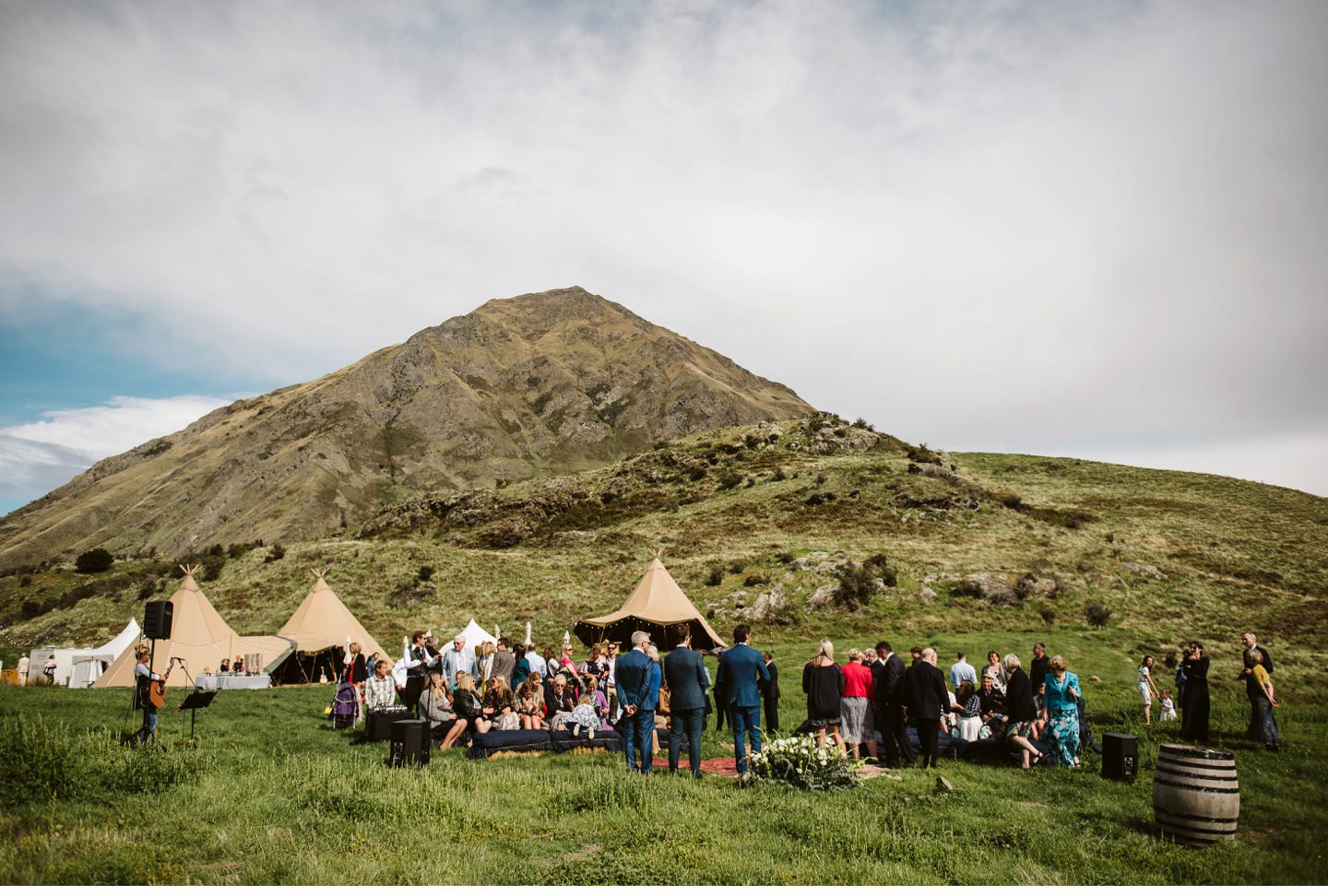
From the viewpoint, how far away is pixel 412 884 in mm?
5500

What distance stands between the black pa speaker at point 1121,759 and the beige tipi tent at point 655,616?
18219 millimetres

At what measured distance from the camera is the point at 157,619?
481 inches

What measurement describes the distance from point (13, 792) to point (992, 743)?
1220 centimetres

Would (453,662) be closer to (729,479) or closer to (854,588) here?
(854,588)

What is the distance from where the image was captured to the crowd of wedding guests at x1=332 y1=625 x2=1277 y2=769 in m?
11.1

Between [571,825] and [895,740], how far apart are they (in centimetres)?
623

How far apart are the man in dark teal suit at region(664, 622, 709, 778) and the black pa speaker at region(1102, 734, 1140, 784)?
543 cm

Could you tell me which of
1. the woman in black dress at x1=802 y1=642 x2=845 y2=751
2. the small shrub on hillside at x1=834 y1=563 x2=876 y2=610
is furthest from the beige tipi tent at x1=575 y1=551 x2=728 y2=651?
the woman in black dress at x1=802 y1=642 x2=845 y2=751

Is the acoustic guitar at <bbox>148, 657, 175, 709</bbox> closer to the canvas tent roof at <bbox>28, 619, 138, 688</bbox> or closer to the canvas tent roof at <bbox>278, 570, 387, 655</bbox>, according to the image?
the canvas tent roof at <bbox>278, 570, 387, 655</bbox>

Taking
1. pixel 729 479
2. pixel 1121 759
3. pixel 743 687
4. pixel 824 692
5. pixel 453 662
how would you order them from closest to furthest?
pixel 1121 759
pixel 743 687
pixel 824 692
pixel 453 662
pixel 729 479

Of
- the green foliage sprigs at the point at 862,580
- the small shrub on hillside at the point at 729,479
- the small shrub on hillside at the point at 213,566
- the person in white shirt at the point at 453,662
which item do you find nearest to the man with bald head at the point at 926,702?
the person in white shirt at the point at 453,662

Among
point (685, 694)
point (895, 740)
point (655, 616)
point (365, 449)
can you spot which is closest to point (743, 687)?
point (685, 694)

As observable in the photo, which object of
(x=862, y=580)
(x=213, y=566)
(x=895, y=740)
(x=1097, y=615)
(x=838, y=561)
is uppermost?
(x=213, y=566)

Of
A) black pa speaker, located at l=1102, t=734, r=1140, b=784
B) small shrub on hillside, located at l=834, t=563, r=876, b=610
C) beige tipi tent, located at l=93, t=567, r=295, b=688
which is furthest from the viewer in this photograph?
small shrub on hillside, located at l=834, t=563, r=876, b=610
